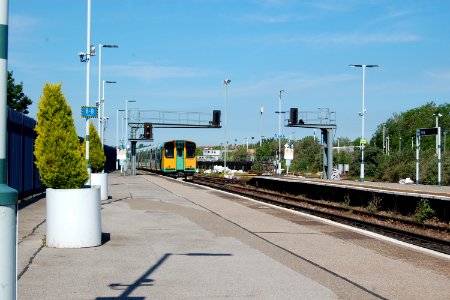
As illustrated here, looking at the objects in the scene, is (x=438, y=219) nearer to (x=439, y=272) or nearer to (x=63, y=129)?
(x=439, y=272)

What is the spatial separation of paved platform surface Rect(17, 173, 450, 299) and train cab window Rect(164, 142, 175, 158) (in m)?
35.7

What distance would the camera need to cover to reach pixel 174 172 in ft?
169

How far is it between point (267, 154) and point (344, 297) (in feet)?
406

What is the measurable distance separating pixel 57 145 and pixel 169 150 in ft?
130

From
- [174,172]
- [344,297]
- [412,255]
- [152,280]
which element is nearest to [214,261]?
[152,280]

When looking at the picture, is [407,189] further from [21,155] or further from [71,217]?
→ [71,217]

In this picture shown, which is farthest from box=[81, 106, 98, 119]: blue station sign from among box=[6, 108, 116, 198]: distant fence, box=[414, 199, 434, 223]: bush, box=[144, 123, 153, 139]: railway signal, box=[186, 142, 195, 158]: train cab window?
box=[186, 142, 195, 158]: train cab window

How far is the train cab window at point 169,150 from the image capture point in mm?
51031

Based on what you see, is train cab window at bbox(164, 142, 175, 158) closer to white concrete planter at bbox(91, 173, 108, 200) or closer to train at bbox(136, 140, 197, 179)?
train at bbox(136, 140, 197, 179)

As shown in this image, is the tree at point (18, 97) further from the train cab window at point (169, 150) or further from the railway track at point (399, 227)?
the railway track at point (399, 227)

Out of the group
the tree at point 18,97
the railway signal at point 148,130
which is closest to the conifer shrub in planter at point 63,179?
the railway signal at point 148,130

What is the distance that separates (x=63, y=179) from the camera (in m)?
11.2

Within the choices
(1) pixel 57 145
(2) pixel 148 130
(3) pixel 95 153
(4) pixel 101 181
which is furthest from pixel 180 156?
(1) pixel 57 145

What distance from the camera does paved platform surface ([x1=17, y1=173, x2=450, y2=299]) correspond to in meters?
7.43
